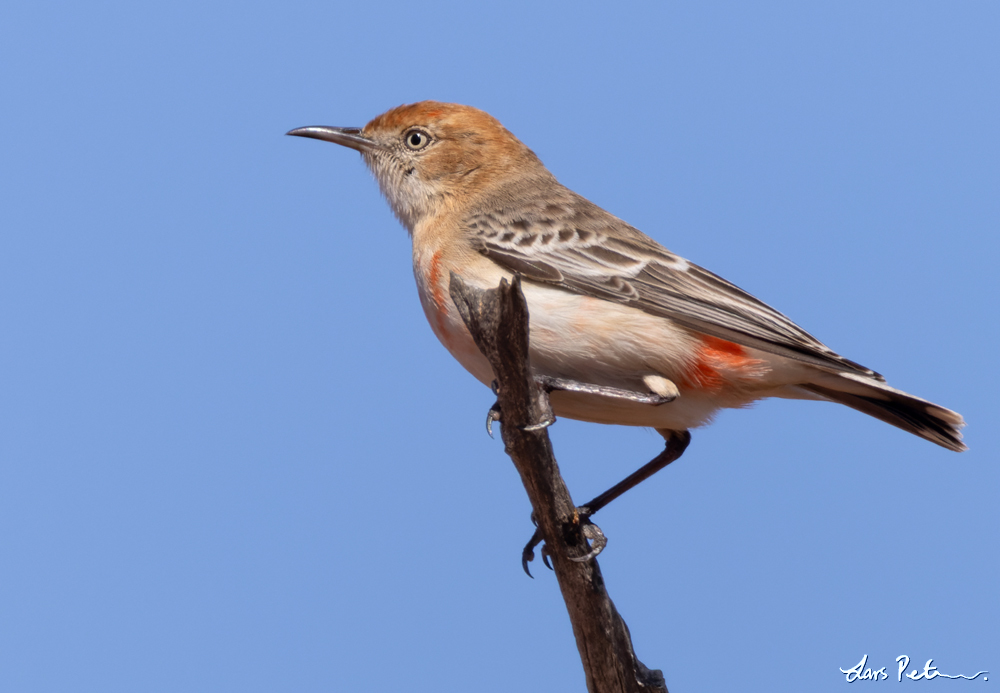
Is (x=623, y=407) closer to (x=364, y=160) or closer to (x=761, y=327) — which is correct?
(x=761, y=327)

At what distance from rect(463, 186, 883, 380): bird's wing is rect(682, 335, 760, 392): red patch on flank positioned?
3.1 inches

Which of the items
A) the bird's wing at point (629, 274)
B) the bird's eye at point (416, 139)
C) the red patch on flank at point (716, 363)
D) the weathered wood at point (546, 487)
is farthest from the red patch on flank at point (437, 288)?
the red patch on flank at point (716, 363)

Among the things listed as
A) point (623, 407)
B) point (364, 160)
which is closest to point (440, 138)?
point (364, 160)

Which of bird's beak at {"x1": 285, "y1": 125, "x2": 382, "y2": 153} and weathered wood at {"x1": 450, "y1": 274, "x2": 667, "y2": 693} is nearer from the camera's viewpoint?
weathered wood at {"x1": 450, "y1": 274, "x2": 667, "y2": 693}

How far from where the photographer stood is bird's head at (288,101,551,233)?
7457 millimetres

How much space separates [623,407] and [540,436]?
3.90ft

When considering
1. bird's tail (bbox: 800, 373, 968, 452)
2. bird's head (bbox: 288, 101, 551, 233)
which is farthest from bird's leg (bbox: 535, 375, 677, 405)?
bird's head (bbox: 288, 101, 551, 233)

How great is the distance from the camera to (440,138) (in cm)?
770

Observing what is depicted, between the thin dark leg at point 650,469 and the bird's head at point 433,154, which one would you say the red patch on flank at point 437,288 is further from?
the thin dark leg at point 650,469

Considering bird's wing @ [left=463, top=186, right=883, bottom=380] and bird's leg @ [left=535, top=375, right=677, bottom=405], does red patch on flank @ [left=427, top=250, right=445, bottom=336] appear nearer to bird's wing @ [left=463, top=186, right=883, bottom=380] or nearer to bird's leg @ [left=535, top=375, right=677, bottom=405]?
bird's wing @ [left=463, top=186, right=883, bottom=380]

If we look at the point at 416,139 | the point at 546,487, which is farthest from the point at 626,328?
the point at 416,139

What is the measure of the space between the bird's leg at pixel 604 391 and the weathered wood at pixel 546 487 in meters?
0.58

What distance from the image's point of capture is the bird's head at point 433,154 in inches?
294

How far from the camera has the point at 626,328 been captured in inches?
237
